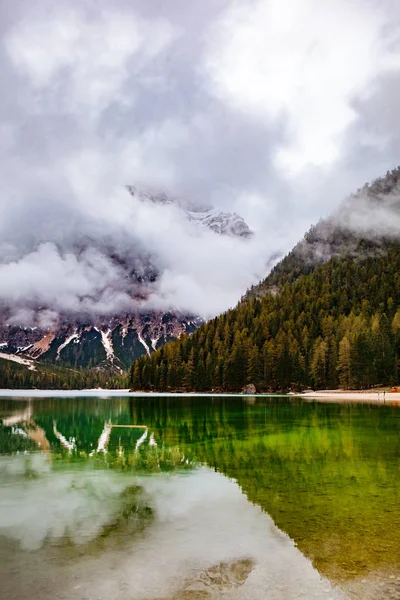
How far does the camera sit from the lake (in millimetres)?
10984

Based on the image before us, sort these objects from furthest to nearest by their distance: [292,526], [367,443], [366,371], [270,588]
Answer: [366,371] → [367,443] → [292,526] → [270,588]

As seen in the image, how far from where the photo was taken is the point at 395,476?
74.5ft

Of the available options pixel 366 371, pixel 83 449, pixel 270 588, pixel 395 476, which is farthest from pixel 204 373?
pixel 270 588

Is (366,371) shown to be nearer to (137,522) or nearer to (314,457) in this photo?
(314,457)

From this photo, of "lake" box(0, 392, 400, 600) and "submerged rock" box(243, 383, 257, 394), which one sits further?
"submerged rock" box(243, 383, 257, 394)

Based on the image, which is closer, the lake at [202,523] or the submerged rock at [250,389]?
the lake at [202,523]

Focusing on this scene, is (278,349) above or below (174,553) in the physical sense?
above

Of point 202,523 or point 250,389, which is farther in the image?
point 250,389

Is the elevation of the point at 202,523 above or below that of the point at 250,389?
above

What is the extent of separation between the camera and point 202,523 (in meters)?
16.2

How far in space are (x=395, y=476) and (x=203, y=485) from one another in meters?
9.72

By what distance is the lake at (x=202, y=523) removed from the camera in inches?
432

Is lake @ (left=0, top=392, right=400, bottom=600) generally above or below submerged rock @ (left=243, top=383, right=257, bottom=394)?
above

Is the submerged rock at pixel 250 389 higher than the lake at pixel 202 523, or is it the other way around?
the lake at pixel 202 523
